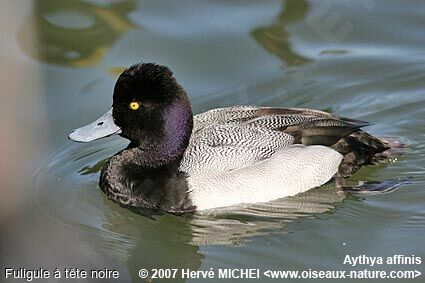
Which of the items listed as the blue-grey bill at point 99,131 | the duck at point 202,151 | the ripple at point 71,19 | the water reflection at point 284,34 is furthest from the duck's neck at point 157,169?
the ripple at point 71,19

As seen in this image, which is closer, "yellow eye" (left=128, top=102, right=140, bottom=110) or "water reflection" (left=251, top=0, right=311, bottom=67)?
"yellow eye" (left=128, top=102, right=140, bottom=110)

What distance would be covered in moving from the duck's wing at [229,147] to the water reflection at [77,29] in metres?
2.60

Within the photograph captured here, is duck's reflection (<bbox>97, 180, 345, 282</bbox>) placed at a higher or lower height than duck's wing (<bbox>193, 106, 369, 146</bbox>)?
lower

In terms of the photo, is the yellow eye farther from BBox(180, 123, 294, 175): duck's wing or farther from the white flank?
the white flank

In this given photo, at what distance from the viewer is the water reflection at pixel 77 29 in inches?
363

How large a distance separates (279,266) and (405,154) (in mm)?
1906

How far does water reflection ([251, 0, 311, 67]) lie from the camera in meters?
9.16

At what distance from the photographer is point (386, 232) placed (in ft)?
21.1

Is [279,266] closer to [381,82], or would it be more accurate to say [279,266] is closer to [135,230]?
[135,230]

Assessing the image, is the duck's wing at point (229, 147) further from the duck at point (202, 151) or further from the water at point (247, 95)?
the water at point (247, 95)

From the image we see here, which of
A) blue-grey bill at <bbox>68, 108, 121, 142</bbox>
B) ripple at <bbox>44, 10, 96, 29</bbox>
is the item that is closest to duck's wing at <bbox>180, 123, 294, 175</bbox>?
blue-grey bill at <bbox>68, 108, 121, 142</bbox>

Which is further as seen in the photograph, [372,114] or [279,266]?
[372,114]

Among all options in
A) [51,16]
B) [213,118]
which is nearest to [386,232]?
[213,118]

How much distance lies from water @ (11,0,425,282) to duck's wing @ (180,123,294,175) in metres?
0.36
